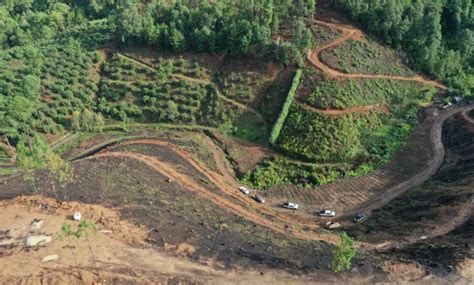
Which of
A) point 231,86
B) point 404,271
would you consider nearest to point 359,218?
point 404,271

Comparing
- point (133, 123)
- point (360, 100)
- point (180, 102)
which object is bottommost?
point (133, 123)

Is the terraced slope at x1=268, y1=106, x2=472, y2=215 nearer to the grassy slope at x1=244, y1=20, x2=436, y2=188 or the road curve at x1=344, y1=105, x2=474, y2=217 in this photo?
the road curve at x1=344, y1=105, x2=474, y2=217

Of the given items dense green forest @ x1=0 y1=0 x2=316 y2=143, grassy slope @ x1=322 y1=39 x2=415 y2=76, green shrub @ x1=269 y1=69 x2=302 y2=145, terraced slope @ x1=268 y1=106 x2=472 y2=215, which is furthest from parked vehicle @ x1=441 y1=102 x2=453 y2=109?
dense green forest @ x1=0 y1=0 x2=316 y2=143

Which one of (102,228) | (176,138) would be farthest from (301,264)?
(176,138)

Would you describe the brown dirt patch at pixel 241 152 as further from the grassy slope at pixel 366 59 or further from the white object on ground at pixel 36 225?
the white object on ground at pixel 36 225

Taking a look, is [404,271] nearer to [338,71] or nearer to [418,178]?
[418,178]

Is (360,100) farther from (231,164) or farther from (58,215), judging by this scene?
(58,215)

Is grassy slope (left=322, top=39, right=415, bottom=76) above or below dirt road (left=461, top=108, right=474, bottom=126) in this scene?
above
